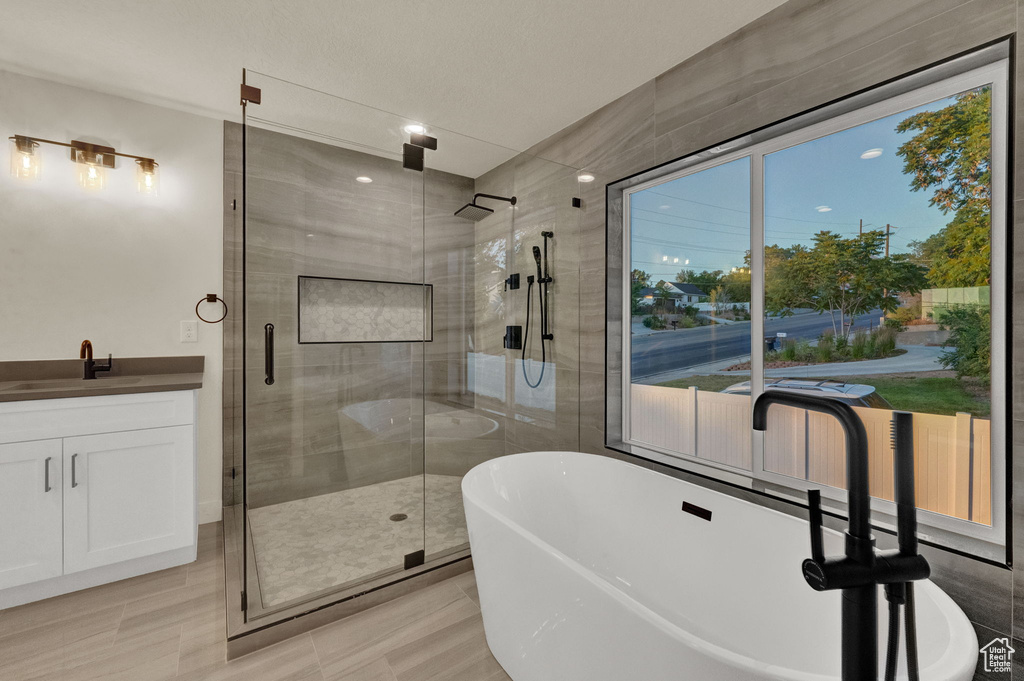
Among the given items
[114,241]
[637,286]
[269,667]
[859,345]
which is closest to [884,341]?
[859,345]

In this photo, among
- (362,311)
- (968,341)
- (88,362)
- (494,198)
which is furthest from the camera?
(494,198)

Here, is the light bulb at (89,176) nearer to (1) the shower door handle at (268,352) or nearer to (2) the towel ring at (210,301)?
(2) the towel ring at (210,301)

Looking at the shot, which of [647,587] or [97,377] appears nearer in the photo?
[647,587]

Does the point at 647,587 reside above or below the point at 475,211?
below

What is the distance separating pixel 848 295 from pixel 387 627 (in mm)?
2344

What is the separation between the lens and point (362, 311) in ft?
7.30

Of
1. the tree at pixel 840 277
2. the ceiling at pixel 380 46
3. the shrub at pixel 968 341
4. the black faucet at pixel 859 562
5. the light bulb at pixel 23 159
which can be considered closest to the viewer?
the black faucet at pixel 859 562

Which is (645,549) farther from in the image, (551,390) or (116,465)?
(116,465)

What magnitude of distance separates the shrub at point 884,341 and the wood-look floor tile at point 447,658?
186 cm

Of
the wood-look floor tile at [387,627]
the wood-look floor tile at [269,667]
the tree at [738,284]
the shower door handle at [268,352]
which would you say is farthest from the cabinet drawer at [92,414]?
the tree at [738,284]

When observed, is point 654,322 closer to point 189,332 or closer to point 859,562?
point 859,562

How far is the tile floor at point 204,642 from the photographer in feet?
5.48

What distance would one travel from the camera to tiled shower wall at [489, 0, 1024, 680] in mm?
1306
